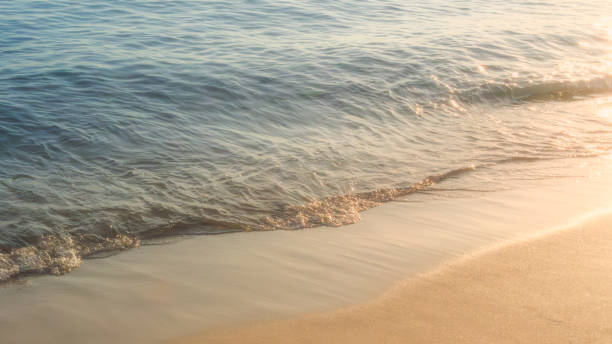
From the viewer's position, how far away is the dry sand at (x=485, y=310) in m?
3.10

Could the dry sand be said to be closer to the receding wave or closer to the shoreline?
the shoreline

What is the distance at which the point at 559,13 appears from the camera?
16.1 metres

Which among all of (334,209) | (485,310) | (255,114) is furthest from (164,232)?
(255,114)

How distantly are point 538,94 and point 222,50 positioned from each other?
5.24 metres

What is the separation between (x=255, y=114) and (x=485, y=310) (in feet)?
15.9

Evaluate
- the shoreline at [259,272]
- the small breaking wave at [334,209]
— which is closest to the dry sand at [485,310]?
the shoreline at [259,272]

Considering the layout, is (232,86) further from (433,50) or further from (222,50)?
(433,50)

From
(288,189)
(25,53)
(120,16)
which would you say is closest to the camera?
(288,189)

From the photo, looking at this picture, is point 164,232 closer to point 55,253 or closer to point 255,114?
point 55,253

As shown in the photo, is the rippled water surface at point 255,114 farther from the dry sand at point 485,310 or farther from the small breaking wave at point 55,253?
the dry sand at point 485,310

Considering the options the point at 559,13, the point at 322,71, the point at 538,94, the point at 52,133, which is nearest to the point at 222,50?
the point at 322,71

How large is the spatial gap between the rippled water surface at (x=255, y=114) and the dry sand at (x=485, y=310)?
4.22 ft

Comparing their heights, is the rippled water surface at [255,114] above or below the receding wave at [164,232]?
above

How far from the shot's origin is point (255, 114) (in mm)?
7664
